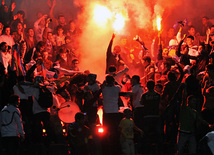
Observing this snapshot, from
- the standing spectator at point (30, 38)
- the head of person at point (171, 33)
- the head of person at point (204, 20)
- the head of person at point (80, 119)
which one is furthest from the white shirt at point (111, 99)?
the head of person at point (204, 20)

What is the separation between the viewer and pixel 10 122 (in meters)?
10.0

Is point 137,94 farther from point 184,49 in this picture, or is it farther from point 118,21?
point 118,21

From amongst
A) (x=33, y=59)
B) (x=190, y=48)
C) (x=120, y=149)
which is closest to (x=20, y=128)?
(x=120, y=149)

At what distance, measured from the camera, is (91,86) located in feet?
39.5

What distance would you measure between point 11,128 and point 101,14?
14.6 metres

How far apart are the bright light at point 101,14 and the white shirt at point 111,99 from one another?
12.7 metres

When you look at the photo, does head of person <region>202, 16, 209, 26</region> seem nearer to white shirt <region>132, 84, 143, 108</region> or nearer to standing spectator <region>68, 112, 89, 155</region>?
white shirt <region>132, 84, 143, 108</region>

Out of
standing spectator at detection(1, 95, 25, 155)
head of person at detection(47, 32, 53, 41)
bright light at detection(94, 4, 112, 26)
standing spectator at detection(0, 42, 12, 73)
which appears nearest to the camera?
standing spectator at detection(1, 95, 25, 155)

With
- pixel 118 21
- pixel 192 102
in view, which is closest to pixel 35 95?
pixel 192 102

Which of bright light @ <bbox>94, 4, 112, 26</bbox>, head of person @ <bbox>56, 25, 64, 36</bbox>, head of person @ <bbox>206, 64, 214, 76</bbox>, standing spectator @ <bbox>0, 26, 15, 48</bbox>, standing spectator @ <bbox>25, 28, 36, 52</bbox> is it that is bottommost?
head of person @ <bbox>206, 64, 214, 76</bbox>

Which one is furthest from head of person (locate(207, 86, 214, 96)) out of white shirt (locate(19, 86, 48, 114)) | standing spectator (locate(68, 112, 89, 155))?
white shirt (locate(19, 86, 48, 114))

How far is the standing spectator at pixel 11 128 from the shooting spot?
32.9ft

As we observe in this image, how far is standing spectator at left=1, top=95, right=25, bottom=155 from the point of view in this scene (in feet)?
32.9

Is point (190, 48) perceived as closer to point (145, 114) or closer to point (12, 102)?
point (145, 114)
